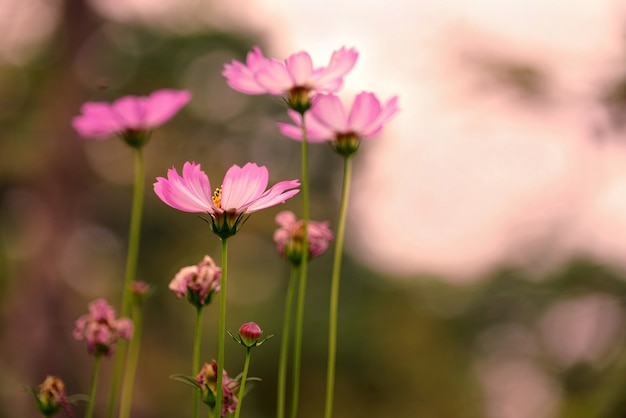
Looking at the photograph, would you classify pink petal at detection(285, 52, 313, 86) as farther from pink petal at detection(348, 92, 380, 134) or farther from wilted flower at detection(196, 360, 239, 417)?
wilted flower at detection(196, 360, 239, 417)

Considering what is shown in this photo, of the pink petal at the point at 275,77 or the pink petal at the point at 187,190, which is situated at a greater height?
the pink petal at the point at 275,77

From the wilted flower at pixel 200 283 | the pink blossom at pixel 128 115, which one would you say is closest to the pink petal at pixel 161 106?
the pink blossom at pixel 128 115

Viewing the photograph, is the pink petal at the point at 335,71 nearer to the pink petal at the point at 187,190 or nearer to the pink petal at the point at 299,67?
the pink petal at the point at 299,67

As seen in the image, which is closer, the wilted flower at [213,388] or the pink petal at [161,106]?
the wilted flower at [213,388]

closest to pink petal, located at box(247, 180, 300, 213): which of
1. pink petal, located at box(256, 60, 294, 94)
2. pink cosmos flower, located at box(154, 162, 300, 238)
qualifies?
pink cosmos flower, located at box(154, 162, 300, 238)

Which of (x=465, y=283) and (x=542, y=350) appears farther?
(x=465, y=283)

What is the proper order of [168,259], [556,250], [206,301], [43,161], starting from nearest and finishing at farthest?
[206,301], [556,250], [43,161], [168,259]

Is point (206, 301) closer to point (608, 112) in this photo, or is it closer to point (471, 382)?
point (608, 112)

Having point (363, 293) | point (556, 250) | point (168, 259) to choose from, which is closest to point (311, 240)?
point (556, 250)
